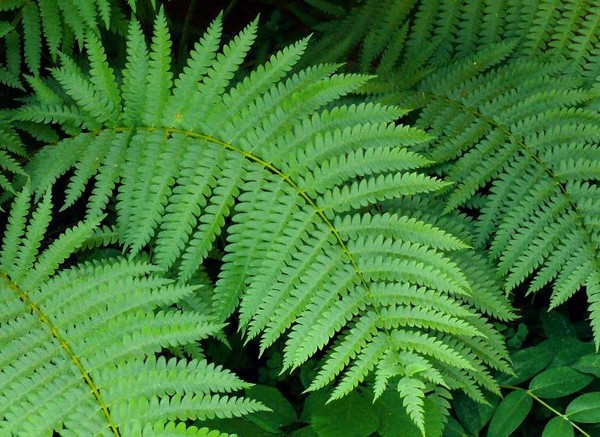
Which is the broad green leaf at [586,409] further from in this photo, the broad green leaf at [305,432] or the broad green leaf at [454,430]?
the broad green leaf at [305,432]

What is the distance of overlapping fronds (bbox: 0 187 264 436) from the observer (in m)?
1.92

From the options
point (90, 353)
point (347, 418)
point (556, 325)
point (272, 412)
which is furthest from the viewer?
point (556, 325)

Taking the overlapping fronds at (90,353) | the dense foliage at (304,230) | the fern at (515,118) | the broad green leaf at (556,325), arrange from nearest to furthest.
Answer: the overlapping fronds at (90,353), the dense foliage at (304,230), the fern at (515,118), the broad green leaf at (556,325)

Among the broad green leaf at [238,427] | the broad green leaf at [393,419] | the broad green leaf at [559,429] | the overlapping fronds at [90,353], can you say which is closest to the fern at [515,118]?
the broad green leaf at [559,429]

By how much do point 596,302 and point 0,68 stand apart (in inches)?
93.6

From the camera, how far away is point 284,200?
7.77 feet

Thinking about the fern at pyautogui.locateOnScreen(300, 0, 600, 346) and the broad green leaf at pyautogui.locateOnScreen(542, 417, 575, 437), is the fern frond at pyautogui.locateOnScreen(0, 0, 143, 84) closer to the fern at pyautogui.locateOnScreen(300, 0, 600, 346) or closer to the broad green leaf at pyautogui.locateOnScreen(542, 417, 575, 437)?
the fern at pyautogui.locateOnScreen(300, 0, 600, 346)

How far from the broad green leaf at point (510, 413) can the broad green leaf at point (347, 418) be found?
0.37 metres

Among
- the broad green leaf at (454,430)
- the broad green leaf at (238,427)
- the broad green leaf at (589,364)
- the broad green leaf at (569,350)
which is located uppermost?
the broad green leaf at (569,350)

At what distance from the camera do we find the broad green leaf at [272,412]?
103 inches

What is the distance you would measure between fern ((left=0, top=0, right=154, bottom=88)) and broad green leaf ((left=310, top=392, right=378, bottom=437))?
1.58m

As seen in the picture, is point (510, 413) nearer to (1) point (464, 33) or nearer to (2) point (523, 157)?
(2) point (523, 157)

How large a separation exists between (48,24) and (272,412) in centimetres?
168

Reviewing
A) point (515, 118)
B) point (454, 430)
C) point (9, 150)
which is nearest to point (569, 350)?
point (454, 430)
